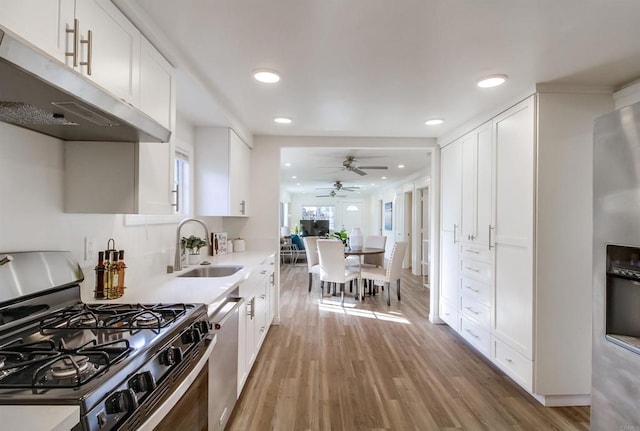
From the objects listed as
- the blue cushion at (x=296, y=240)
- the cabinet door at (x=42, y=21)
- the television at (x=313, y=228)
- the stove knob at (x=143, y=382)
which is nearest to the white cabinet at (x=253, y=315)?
the stove knob at (x=143, y=382)

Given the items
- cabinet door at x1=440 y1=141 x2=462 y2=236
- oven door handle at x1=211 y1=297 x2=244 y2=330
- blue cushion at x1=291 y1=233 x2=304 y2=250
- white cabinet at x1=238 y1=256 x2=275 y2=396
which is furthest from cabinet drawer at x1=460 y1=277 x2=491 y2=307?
blue cushion at x1=291 y1=233 x2=304 y2=250

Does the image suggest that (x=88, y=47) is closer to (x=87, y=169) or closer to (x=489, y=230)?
(x=87, y=169)

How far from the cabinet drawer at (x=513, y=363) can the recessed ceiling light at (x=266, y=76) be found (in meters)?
2.66

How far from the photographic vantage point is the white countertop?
0.66 meters

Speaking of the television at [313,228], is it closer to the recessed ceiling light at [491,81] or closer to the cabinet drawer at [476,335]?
the cabinet drawer at [476,335]

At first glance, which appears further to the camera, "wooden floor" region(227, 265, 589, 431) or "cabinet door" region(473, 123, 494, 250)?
"cabinet door" region(473, 123, 494, 250)

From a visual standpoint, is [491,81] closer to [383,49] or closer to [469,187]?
[383,49]

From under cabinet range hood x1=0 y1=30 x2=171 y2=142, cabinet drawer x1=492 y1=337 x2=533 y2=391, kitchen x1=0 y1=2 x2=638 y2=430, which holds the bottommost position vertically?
cabinet drawer x1=492 y1=337 x2=533 y2=391

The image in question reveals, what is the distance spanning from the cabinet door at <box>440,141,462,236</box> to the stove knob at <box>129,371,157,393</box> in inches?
123

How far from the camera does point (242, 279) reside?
6.99ft

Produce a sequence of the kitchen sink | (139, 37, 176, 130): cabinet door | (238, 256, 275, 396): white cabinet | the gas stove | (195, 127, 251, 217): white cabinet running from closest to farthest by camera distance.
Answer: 1. the gas stove
2. (139, 37, 176, 130): cabinet door
3. (238, 256, 275, 396): white cabinet
4. the kitchen sink
5. (195, 127, 251, 217): white cabinet

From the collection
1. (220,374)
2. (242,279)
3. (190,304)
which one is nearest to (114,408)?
(190,304)

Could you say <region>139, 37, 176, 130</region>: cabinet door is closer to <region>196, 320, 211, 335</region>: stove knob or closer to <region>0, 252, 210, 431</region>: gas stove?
<region>0, 252, 210, 431</region>: gas stove

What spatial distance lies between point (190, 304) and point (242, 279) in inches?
24.2
